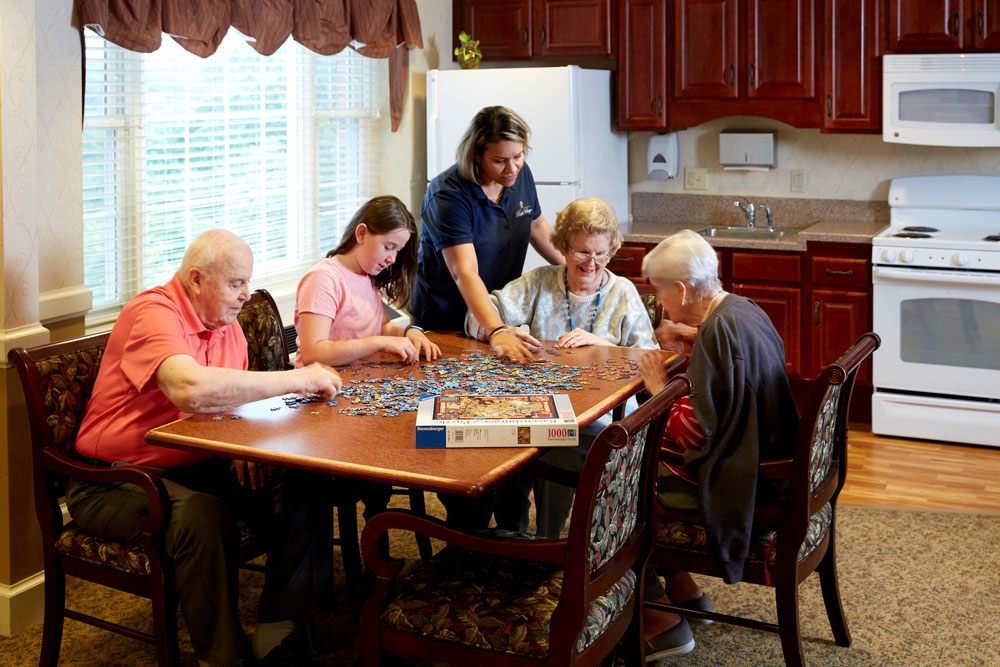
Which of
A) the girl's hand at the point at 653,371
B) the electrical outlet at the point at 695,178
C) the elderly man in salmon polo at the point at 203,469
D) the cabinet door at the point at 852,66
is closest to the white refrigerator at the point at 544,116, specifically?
the electrical outlet at the point at 695,178

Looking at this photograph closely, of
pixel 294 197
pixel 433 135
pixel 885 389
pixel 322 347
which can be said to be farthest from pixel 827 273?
pixel 322 347

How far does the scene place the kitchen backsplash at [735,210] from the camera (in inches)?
218

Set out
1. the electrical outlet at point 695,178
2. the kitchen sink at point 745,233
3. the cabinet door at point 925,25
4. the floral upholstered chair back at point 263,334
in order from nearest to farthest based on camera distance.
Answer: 1. the floral upholstered chair back at point 263,334
2. the cabinet door at point 925,25
3. the kitchen sink at point 745,233
4. the electrical outlet at point 695,178

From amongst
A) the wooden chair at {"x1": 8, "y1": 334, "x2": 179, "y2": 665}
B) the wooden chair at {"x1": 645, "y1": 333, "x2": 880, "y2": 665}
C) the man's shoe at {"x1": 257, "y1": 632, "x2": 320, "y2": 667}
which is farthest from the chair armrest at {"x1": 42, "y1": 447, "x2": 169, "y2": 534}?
the wooden chair at {"x1": 645, "y1": 333, "x2": 880, "y2": 665}

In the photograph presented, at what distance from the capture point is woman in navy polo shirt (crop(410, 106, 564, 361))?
3.37 m

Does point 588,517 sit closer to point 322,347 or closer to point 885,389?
point 322,347

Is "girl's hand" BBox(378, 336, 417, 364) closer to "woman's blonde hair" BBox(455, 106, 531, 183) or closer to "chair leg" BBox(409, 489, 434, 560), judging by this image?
"chair leg" BBox(409, 489, 434, 560)

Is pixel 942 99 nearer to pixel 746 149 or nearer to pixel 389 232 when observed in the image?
pixel 746 149

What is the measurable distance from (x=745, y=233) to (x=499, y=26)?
1.64 m

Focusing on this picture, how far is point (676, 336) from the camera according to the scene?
3.08 metres

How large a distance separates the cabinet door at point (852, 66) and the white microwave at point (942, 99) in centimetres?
8

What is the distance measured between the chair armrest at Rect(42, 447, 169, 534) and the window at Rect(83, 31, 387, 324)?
1.31 meters

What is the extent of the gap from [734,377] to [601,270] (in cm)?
76

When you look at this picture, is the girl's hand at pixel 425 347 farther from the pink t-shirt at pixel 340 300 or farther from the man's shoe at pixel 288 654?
the man's shoe at pixel 288 654
